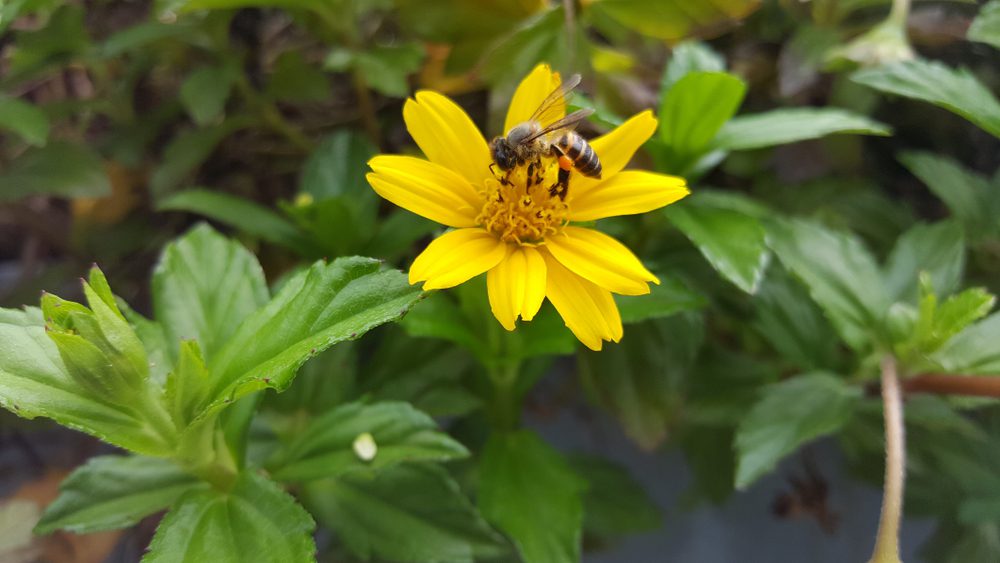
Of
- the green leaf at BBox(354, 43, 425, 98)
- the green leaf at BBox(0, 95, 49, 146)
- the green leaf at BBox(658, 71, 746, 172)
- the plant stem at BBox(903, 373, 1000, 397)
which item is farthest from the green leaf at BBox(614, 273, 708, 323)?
the green leaf at BBox(0, 95, 49, 146)

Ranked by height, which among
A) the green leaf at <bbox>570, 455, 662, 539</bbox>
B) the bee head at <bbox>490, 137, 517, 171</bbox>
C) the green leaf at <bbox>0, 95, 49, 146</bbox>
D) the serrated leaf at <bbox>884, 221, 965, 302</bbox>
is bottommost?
the green leaf at <bbox>570, 455, 662, 539</bbox>

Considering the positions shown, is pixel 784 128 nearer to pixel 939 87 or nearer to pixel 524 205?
pixel 939 87

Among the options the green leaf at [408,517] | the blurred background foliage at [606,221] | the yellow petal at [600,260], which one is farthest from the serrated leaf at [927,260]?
the green leaf at [408,517]

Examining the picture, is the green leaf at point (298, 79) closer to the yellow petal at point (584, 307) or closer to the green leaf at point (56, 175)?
the green leaf at point (56, 175)

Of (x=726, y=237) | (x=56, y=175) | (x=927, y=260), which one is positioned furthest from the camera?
(x=56, y=175)

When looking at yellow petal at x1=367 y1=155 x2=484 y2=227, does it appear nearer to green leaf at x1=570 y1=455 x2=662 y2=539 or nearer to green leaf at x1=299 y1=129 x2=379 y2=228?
green leaf at x1=299 y1=129 x2=379 y2=228

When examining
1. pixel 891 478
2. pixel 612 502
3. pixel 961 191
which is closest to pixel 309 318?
pixel 891 478
